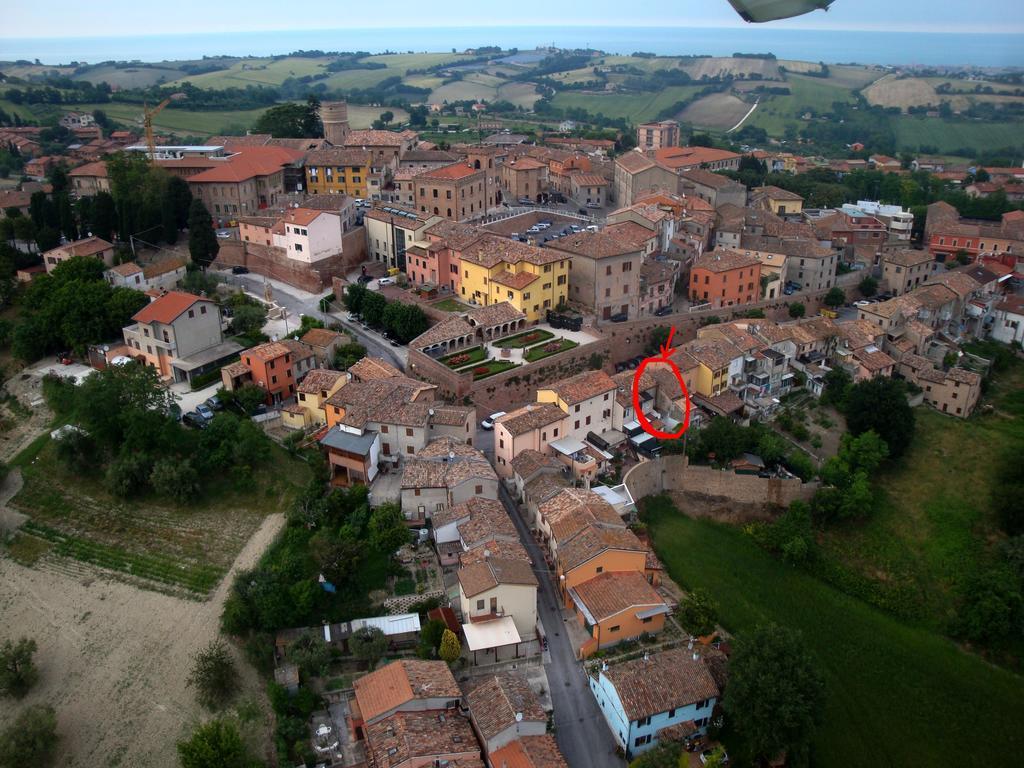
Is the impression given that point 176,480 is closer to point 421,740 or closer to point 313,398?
point 313,398

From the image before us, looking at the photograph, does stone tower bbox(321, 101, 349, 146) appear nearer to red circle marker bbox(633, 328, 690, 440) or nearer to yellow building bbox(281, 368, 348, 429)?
yellow building bbox(281, 368, 348, 429)

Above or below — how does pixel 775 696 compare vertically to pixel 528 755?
above

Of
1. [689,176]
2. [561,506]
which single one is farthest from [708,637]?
[689,176]

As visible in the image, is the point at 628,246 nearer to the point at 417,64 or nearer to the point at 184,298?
the point at 184,298

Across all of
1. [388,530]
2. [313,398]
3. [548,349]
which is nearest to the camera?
[388,530]

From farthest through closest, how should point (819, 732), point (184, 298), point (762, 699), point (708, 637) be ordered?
point (184, 298)
point (708, 637)
point (819, 732)
point (762, 699)

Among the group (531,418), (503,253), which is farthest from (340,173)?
(531,418)

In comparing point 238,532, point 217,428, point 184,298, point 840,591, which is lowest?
point 840,591
